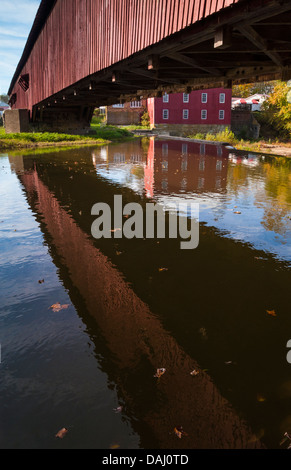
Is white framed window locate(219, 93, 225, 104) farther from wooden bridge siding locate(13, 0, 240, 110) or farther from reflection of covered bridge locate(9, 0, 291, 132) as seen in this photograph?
reflection of covered bridge locate(9, 0, 291, 132)

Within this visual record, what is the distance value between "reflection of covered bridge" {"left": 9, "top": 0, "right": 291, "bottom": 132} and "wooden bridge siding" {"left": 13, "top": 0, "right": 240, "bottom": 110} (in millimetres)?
21

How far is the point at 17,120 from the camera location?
3006cm

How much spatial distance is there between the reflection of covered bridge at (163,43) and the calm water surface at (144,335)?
3.50 m

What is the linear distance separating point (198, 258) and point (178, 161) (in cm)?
1262

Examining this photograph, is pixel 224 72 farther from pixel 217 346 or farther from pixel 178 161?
pixel 217 346

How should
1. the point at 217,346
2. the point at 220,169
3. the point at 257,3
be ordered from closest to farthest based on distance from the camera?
the point at 217,346
the point at 257,3
the point at 220,169

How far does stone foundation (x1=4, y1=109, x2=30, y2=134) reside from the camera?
29984 mm

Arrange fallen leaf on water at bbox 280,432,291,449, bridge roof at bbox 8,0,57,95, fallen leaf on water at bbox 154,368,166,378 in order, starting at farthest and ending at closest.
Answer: bridge roof at bbox 8,0,57,95
fallen leaf on water at bbox 154,368,166,378
fallen leaf on water at bbox 280,432,291,449

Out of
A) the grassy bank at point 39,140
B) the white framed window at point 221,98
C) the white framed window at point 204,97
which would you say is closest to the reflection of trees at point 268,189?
the grassy bank at point 39,140

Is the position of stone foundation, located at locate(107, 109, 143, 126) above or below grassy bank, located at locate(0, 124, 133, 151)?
above

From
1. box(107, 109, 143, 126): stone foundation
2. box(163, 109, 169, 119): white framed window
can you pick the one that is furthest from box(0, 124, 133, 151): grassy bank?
box(107, 109, 143, 126): stone foundation

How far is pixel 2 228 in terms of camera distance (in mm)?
6898
